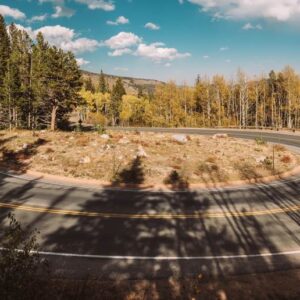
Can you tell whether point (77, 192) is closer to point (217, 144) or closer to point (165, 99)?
point (217, 144)

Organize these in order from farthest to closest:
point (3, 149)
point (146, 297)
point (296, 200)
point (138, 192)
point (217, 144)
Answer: point (217, 144) < point (3, 149) < point (138, 192) < point (296, 200) < point (146, 297)

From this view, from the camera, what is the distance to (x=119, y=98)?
106250mm

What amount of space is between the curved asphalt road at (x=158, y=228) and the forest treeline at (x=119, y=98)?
2619 centimetres

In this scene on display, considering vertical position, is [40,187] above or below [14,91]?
below

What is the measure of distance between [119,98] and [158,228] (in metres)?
93.1

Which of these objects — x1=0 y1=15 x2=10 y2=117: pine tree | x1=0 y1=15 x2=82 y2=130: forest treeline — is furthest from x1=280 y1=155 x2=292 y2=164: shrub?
x1=0 y1=15 x2=10 y2=117: pine tree

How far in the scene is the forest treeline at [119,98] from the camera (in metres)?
47.2

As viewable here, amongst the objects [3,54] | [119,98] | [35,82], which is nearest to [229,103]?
[119,98]

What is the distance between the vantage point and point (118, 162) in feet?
95.7

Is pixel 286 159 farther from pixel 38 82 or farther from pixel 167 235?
pixel 38 82

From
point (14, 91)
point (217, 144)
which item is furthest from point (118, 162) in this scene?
point (14, 91)

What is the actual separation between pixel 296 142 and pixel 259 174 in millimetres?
18770

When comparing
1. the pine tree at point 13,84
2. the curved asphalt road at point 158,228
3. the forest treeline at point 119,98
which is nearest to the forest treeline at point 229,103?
the forest treeline at point 119,98

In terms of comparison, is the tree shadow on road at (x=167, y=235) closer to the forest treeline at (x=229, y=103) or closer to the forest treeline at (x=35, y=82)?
the forest treeline at (x=35, y=82)
